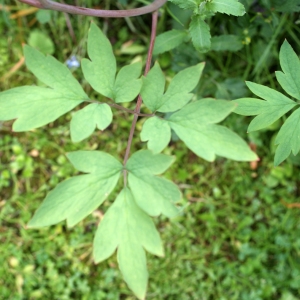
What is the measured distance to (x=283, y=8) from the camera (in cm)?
135

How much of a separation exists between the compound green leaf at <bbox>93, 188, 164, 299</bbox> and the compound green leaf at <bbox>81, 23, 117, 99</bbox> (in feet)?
1.26

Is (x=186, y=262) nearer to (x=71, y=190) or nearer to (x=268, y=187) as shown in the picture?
(x=268, y=187)

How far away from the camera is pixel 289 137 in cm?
117

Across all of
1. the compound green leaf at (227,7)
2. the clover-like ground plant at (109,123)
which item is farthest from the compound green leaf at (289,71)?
the compound green leaf at (227,7)

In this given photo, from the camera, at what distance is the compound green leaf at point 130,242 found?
1.14 metres

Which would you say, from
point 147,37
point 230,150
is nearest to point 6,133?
point 147,37

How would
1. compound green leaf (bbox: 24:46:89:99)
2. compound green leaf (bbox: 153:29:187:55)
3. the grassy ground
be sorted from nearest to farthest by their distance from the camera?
1. compound green leaf (bbox: 24:46:89:99)
2. compound green leaf (bbox: 153:29:187:55)
3. the grassy ground

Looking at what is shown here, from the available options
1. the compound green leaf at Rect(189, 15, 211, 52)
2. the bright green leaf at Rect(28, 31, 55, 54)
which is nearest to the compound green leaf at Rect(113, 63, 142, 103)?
the compound green leaf at Rect(189, 15, 211, 52)

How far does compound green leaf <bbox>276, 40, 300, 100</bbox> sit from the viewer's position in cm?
117

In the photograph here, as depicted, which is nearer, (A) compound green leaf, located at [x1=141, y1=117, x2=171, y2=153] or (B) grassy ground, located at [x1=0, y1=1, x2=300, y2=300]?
(A) compound green leaf, located at [x1=141, y1=117, x2=171, y2=153]

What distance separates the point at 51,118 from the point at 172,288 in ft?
3.69

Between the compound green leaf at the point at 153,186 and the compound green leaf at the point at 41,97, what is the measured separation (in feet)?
0.90

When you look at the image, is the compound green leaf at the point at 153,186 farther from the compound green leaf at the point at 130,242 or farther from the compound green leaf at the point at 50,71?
the compound green leaf at the point at 50,71

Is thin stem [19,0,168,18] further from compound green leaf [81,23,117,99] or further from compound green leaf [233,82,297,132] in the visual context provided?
compound green leaf [233,82,297,132]
